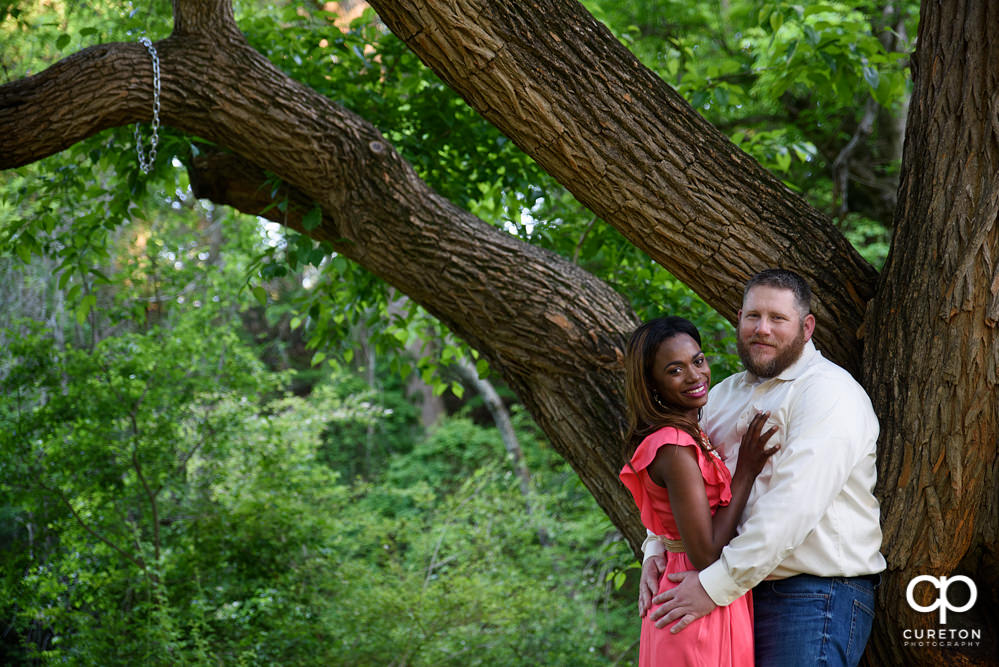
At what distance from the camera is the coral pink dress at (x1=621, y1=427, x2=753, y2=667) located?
224 centimetres

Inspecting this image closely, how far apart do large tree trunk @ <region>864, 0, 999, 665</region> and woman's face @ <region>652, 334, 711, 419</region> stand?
0.59m

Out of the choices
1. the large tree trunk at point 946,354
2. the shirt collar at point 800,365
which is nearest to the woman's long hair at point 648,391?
the shirt collar at point 800,365

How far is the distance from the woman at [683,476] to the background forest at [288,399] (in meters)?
1.36

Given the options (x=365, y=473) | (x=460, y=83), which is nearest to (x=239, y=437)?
(x=460, y=83)

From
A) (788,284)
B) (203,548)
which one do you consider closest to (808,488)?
(788,284)

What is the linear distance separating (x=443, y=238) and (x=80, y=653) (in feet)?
13.0

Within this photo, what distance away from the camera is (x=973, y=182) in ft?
7.98

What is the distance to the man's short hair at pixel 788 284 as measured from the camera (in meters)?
2.41

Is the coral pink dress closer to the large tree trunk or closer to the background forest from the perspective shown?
the large tree trunk

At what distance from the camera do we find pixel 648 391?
2.35 metres

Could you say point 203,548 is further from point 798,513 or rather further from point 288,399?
point 798,513

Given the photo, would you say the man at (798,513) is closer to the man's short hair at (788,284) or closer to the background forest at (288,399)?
the man's short hair at (788,284)

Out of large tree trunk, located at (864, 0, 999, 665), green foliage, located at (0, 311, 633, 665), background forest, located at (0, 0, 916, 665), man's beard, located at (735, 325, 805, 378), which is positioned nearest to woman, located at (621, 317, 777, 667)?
man's beard, located at (735, 325, 805, 378)

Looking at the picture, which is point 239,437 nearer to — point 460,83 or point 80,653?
point 80,653
